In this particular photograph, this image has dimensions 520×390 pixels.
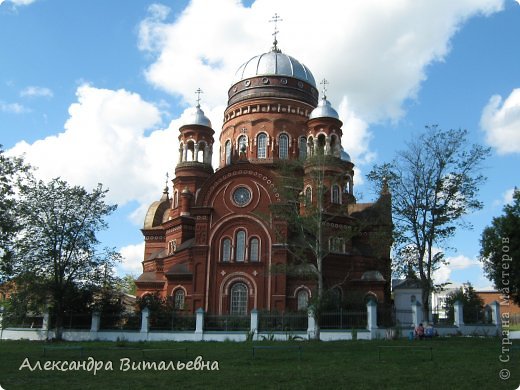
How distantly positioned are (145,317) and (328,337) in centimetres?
851

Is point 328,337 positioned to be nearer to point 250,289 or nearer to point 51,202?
point 250,289

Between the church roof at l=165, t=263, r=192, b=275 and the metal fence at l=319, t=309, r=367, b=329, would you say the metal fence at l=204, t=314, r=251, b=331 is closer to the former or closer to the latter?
the metal fence at l=319, t=309, r=367, b=329

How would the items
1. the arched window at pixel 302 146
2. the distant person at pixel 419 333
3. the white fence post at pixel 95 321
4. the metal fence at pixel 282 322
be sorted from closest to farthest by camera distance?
the distant person at pixel 419 333 < the metal fence at pixel 282 322 < the white fence post at pixel 95 321 < the arched window at pixel 302 146

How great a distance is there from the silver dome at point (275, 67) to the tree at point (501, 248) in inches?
667

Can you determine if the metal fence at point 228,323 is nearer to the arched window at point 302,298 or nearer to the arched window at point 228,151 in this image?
the arched window at point 302,298

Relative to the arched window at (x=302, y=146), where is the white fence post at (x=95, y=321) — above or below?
below

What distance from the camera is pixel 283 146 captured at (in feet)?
129

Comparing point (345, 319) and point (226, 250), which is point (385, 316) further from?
point (226, 250)

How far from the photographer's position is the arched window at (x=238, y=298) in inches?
1216

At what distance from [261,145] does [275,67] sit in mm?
6137

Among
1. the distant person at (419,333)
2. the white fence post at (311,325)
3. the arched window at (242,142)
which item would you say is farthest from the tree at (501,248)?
the arched window at (242,142)

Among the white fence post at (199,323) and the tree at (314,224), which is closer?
the tree at (314,224)

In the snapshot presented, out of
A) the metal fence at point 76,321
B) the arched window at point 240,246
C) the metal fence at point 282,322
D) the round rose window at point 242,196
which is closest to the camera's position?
the metal fence at point 282,322

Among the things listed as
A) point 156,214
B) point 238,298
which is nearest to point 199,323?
point 238,298
